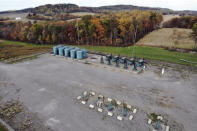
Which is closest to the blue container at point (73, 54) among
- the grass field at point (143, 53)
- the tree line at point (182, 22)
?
the grass field at point (143, 53)

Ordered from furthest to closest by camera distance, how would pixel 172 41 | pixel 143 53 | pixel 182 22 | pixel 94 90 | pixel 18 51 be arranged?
pixel 182 22, pixel 172 41, pixel 18 51, pixel 143 53, pixel 94 90

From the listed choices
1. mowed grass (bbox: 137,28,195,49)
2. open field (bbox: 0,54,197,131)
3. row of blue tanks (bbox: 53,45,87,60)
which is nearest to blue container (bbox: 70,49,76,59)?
row of blue tanks (bbox: 53,45,87,60)

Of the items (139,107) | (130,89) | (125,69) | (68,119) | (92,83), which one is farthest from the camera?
(125,69)

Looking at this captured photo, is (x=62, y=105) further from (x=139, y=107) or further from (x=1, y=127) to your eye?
(x=139, y=107)

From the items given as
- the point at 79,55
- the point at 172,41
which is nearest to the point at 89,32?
the point at 79,55

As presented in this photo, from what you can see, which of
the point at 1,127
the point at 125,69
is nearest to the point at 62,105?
the point at 1,127

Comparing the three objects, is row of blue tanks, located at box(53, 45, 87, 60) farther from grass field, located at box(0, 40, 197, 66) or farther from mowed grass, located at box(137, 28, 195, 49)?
mowed grass, located at box(137, 28, 195, 49)

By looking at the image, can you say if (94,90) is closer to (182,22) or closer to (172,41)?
(172,41)
